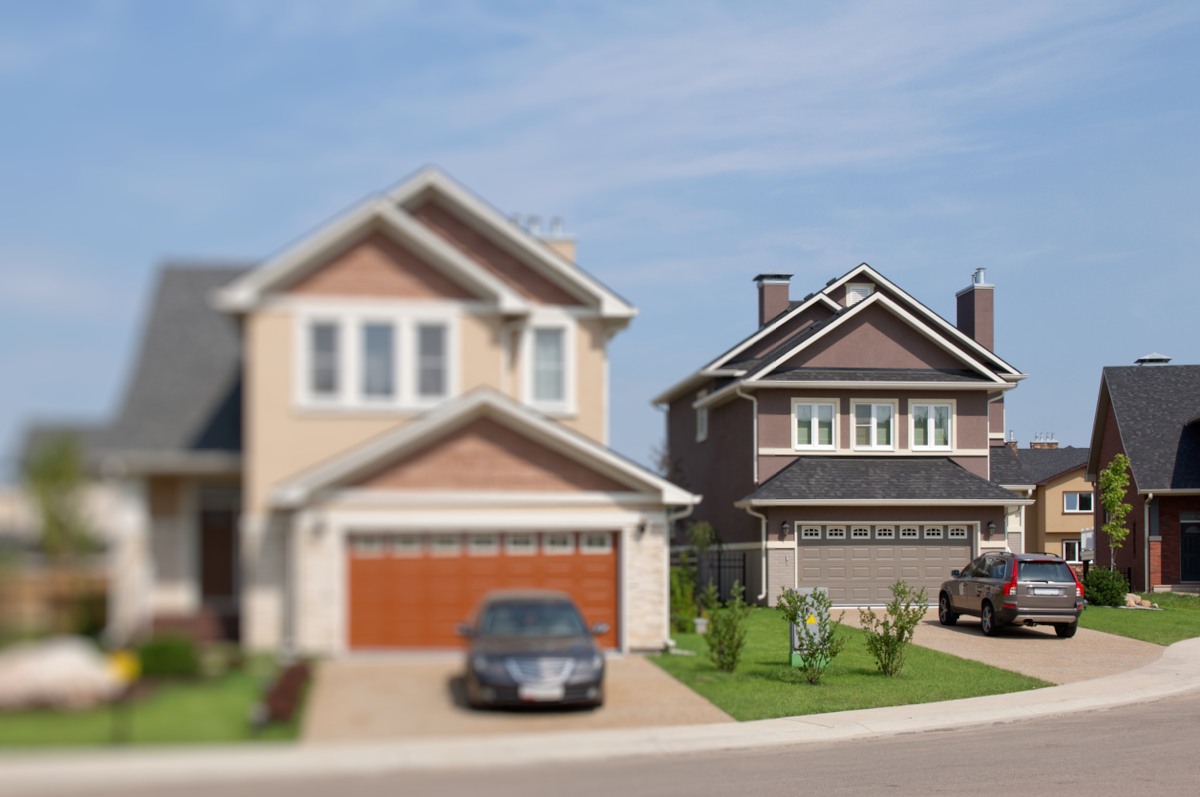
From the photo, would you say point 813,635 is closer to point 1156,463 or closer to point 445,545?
point 445,545

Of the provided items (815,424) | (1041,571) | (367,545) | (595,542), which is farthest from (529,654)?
(815,424)

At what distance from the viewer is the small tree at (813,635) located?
836 inches

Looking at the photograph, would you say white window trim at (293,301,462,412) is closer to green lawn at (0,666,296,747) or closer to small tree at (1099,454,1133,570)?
green lawn at (0,666,296,747)

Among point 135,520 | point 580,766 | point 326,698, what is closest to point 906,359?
point 580,766

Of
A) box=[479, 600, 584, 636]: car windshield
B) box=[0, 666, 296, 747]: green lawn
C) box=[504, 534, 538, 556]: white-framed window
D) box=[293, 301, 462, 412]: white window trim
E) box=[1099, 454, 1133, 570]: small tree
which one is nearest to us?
box=[0, 666, 296, 747]: green lawn

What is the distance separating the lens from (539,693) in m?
14.3

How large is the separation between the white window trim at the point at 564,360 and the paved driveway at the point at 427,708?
4.32 m

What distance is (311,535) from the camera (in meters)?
13.0

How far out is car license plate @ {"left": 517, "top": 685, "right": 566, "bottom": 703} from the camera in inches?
559

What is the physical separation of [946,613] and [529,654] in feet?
62.6

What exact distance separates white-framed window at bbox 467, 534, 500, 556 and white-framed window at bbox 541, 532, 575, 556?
1042mm

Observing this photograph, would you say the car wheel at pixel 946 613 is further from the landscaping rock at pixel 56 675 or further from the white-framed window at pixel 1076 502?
the white-framed window at pixel 1076 502

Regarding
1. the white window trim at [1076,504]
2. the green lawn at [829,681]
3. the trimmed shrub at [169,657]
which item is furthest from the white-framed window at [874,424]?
the white window trim at [1076,504]

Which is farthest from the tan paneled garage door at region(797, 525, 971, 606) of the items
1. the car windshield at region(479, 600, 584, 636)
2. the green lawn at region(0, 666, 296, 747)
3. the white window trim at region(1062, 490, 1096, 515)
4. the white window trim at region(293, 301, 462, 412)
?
the white window trim at region(1062, 490, 1096, 515)
